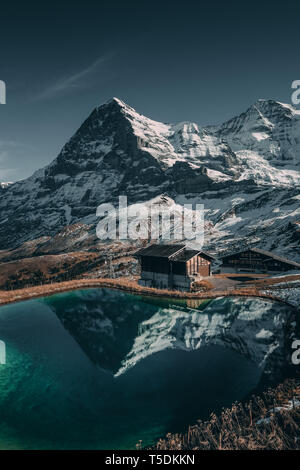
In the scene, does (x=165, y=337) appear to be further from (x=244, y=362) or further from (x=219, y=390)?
(x=219, y=390)

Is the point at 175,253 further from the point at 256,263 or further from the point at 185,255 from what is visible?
the point at 256,263

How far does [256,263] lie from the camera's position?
6116 centimetres

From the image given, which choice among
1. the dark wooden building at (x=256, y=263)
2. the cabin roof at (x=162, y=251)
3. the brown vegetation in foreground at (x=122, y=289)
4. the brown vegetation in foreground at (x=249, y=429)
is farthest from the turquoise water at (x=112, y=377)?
the dark wooden building at (x=256, y=263)

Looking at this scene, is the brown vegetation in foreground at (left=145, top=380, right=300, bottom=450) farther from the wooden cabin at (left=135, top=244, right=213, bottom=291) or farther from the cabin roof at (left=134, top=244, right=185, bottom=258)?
the cabin roof at (left=134, top=244, right=185, bottom=258)

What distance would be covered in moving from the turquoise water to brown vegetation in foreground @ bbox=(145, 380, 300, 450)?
81 centimetres

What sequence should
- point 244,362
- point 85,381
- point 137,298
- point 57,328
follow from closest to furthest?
point 85,381 < point 244,362 < point 57,328 < point 137,298

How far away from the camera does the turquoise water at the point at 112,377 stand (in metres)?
13.1

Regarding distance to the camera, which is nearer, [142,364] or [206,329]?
[142,364]

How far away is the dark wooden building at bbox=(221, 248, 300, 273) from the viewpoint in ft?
187

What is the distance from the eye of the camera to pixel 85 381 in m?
17.2

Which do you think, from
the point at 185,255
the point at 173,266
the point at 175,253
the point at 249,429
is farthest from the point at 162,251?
the point at 249,429

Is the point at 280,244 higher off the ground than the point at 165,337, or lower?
higher

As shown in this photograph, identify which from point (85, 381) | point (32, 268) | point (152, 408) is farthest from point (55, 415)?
point (32, 268)

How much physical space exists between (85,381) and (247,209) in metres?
140
